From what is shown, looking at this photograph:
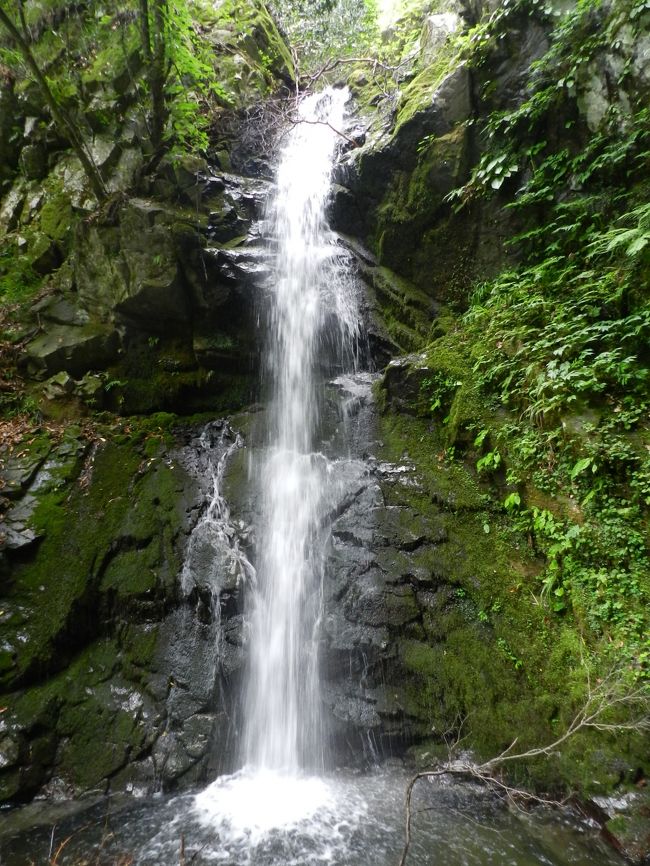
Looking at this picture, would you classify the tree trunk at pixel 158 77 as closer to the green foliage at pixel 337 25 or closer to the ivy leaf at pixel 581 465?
the green foliage at pixel 337 25

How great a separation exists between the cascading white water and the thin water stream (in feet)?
0.06

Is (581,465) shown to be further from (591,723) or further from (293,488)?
(293,488)

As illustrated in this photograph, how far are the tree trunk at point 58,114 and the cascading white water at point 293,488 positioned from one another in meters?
3.34

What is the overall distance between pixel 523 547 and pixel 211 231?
24.8 ft

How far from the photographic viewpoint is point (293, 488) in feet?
19.6

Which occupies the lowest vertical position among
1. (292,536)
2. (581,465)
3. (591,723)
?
(591,723)

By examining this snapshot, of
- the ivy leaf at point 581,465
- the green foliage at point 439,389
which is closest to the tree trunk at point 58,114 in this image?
the green foliage at point 439,389

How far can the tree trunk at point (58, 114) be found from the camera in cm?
590

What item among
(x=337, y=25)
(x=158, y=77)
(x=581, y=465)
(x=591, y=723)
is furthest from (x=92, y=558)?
(x=337, y=25)

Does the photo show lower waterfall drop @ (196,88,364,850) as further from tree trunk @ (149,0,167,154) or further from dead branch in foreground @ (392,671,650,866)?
tree trunk @ (149,0,167,154)

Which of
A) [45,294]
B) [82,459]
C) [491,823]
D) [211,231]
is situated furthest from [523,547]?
[45,294]

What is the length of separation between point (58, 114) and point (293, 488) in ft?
23.2

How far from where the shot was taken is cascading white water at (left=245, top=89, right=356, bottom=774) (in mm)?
4453

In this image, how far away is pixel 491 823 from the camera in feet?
11.0
